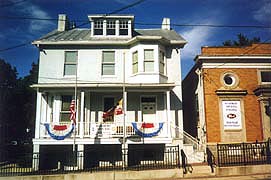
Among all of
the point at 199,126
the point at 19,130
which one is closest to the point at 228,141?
the point at 199,126

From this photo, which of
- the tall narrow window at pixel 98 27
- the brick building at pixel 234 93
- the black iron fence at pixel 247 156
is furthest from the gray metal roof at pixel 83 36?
the black iron fence at pixel 247 156

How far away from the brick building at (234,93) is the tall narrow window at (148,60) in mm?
2783

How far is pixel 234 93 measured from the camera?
46.3 feet

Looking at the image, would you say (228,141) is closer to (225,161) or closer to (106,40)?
(225,161)

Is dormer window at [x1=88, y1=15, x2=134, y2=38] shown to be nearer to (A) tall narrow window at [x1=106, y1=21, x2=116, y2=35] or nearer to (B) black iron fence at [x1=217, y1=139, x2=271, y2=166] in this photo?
(A) tall narrow window at [x1=106, y1=21, x2=116, y2=35]

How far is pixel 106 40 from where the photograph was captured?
49.5ft

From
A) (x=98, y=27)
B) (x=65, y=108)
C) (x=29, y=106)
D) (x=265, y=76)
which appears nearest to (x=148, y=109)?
(x=65, y=108)

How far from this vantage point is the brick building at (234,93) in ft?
45.2

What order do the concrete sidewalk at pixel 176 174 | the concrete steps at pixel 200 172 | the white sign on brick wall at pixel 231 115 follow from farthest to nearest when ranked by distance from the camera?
the white sign on brick wall at pixel 231 115 < the concrete steps at pixel 200 172 < the concrete sidewalk at pixel 176 174

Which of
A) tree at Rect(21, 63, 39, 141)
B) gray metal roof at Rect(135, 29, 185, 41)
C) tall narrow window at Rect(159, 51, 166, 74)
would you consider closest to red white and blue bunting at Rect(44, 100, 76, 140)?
tall narrow window at Rect(159, 51, 166, 74)

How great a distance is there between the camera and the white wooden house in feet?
42.0

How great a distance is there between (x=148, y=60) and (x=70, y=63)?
15.4 feet

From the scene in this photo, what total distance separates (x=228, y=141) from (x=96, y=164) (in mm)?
7370

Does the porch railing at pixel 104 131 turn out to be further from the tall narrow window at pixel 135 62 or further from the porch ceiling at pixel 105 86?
the tall narrow window at pixel 135 62
